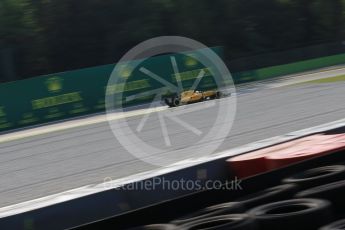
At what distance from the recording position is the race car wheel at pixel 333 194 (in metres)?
5.38

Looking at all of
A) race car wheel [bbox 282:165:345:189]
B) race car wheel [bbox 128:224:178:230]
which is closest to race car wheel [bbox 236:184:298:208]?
race car wheel [bbox 282:165:345:189]

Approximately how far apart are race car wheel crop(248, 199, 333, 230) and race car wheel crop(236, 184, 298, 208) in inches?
16.6

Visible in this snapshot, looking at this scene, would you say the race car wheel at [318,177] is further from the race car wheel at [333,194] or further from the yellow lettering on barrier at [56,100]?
the yellow lettering on barrier at [56,100]

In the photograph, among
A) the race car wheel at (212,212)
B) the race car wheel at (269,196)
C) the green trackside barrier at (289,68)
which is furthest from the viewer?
the green trackside barrier at (289,68)

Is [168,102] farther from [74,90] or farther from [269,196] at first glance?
[269,196]

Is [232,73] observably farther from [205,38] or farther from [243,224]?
[243,224]

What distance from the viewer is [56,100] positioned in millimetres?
27859

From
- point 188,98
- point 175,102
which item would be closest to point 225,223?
point 175,102

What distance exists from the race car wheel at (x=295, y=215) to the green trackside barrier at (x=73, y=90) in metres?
22.2

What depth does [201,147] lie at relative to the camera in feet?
44.3

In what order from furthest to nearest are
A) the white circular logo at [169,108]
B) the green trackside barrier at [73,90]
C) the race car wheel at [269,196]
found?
the green trackside barrier at [73,90] < the white circular logo at [169,108] < the race car wheel at [269,196]

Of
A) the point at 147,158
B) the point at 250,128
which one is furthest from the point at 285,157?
the point at 250,128

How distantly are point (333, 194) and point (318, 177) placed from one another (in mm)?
508

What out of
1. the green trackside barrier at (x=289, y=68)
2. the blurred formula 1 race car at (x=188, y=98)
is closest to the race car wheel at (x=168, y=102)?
the blurred formula 1 race car at (x=188, y=98)
